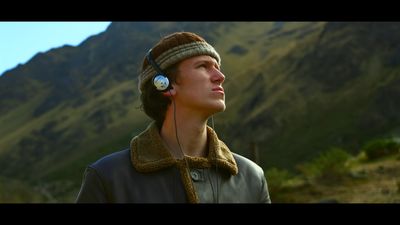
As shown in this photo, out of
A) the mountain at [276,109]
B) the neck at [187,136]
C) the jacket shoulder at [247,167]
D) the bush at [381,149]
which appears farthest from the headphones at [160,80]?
the bush at [381,149]

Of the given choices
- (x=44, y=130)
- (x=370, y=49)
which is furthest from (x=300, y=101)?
(x=44, y=130)

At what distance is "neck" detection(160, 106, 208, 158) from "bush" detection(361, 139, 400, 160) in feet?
90.0

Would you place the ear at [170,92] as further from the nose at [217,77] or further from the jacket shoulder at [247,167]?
the jacket shoulder at [247,167]

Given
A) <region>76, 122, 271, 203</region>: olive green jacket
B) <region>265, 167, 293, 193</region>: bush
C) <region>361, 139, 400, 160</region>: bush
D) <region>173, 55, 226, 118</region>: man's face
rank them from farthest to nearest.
Answer: 1. <region>361, 139, 400, 160</region>: bush
2. <region>265, 167, 293, 193</region>: bush
3. <region>173, 55, 226, 118</region>: man's face
4. <region>76, 122, 271, 203</region>: olive green jacket

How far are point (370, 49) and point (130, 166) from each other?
84.6m

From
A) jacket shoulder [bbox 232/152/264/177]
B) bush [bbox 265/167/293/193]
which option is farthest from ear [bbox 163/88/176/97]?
bush [bbox 265/167/293/193]

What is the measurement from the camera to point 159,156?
297cm

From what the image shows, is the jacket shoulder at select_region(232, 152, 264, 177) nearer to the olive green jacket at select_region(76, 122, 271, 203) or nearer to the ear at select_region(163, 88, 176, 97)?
the olive green jacket at select_region(76, 122, 271, 203)

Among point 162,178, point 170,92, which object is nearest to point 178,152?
point 162,178

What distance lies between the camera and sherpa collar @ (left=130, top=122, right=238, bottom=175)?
290 cm

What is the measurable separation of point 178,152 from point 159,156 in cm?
15

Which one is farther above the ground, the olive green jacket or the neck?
the neck

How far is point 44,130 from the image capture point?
150m

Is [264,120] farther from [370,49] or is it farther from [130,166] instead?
[130,166]
